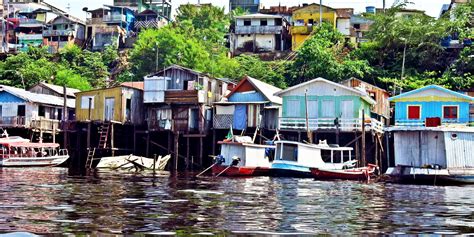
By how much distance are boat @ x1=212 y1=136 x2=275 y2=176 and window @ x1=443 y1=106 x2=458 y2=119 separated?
12343mm

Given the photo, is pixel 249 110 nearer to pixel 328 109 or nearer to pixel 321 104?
pixel 321 104

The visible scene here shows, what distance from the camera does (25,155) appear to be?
47.3 meters

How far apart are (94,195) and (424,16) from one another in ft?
160

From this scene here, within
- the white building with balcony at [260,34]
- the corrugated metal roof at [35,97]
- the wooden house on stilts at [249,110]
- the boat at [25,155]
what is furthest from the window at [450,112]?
the white building with balcony at [260,34]

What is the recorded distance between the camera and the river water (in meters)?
15.8

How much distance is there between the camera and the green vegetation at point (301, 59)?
59281mm

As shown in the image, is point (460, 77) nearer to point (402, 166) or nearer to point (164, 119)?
point (402, 166)

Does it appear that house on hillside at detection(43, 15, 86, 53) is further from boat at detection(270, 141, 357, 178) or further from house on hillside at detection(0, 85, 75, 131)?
boat at detection(270, 141, 357, 178)

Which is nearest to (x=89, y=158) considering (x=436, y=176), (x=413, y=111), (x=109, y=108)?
(x=109, y=108)

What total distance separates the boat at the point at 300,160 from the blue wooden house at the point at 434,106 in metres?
7.63

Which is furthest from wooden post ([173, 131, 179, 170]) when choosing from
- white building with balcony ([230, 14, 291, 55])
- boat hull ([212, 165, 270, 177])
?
white building with balcony ([230, 14, 291, 55])

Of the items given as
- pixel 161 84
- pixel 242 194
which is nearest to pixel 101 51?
pixel 161 84

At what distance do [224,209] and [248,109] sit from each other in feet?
94.5

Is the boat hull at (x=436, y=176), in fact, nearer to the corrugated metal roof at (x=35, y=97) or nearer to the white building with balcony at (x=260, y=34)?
the corrugated metal roof at (x=35, y=97)
